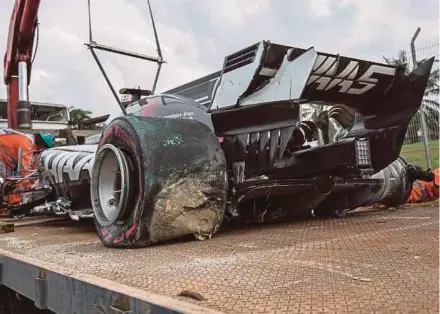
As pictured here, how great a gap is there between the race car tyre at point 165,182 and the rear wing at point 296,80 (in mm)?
303

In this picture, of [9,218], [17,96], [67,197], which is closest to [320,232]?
[67,197]

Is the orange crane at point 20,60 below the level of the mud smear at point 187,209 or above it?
above

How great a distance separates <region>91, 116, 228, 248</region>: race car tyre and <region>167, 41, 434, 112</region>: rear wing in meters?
0.30

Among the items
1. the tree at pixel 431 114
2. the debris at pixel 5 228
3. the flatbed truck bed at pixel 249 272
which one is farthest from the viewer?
the tree at pixel 431 114

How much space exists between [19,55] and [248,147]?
647cm

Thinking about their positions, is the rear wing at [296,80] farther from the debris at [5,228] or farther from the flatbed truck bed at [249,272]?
the debris at [5,228]

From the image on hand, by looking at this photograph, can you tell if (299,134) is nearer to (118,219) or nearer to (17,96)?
(118,219)

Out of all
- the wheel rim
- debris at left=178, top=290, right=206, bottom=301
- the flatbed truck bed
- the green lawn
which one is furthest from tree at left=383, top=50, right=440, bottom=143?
debris at left=178, top=290, right=206, bottom=301

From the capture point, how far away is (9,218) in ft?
16.9

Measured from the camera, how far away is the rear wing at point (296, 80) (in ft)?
9.19

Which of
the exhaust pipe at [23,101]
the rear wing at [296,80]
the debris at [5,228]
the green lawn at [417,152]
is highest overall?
the exhaust pipe at [23,101]

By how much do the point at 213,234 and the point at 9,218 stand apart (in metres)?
2.93

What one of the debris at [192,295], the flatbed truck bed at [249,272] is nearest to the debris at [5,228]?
the flatbed truck bed at [249,272]

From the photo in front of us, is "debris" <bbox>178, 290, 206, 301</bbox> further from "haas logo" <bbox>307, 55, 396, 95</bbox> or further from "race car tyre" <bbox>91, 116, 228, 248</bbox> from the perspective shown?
"haas logo" <bbox>307, 55, 396, 95</bbox>
